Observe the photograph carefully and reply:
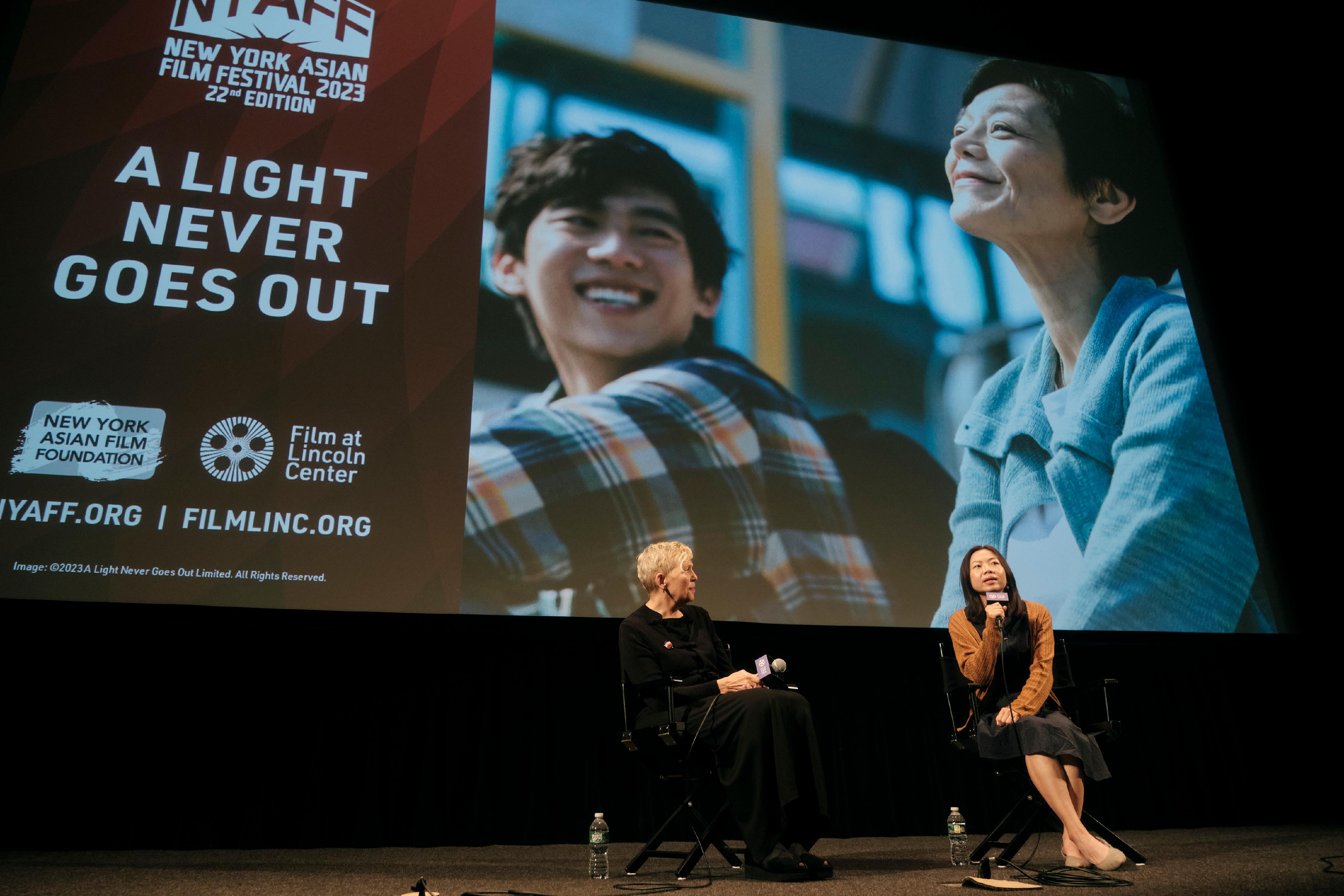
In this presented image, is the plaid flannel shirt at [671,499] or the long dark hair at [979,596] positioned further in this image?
the plaid flannel shirt at [671,499]

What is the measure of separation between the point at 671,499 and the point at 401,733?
1.38 meters

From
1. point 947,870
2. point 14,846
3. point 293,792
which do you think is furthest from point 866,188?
point 14,846

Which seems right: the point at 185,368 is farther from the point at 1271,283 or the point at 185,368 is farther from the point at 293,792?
the point at 1271,283

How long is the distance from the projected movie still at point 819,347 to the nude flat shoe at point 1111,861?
118 cm

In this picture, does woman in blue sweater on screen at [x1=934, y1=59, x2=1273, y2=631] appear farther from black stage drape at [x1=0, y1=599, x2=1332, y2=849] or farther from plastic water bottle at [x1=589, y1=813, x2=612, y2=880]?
plastic water bottle at [x1=589, y1=813, x2=612, y2=880]

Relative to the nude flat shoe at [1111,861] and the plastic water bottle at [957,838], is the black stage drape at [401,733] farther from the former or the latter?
the nude flat shoe at [1111,861]

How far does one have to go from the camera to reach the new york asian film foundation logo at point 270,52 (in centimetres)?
364

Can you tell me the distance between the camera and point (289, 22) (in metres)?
3.79

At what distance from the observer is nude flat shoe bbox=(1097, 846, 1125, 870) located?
2373 millimetres

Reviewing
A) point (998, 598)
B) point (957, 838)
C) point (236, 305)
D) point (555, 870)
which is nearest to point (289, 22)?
point (236, 305)

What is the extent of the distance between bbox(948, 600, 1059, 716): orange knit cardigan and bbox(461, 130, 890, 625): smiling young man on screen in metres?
0.81

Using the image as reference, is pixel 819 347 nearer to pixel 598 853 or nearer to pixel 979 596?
pixel 979 596

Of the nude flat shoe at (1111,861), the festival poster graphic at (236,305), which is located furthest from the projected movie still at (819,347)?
the nude flat shoe at (1111,861)

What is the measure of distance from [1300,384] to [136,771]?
562 cm
